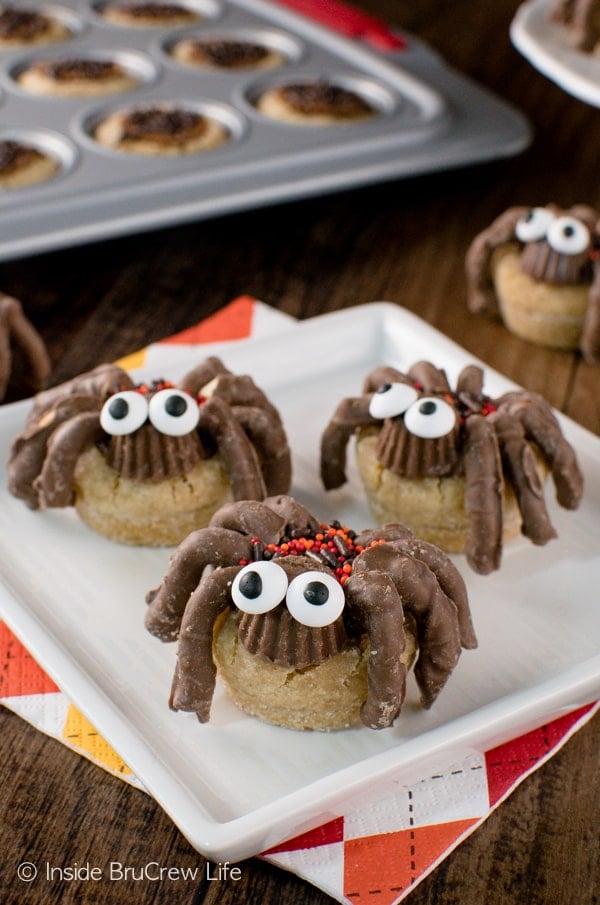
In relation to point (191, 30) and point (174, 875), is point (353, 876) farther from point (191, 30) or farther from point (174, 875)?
point (191, 30)

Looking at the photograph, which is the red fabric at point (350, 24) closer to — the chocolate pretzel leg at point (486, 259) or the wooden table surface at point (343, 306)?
the wooden table surface at point (343, 306)

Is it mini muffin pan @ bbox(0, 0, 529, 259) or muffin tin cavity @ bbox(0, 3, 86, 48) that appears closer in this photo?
mini muffin pan @ bbox(0, 0, 529, 259)

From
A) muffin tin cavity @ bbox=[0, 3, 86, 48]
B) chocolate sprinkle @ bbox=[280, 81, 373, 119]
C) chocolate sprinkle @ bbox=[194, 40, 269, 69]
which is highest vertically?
chocolate sprinkle @ bbox=[280, 81, 373, 119]

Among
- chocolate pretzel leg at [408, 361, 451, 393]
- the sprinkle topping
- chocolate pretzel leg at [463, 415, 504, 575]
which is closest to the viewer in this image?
the sprinkle topping

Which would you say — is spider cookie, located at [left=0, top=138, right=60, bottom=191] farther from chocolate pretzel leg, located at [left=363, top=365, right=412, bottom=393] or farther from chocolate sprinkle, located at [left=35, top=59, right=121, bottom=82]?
chocolate pretzel leg, located at [left=363, top=365, right=412, bottom=393]

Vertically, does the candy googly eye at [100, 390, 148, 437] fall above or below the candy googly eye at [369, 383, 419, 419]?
below

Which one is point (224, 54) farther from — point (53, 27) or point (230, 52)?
point (53, 27)

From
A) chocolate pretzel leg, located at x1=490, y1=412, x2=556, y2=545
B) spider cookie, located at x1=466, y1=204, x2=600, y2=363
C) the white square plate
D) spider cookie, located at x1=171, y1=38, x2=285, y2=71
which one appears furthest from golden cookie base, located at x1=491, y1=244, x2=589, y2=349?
spider cookie, located at x1=171, y1=38, x2=285, y2=71
